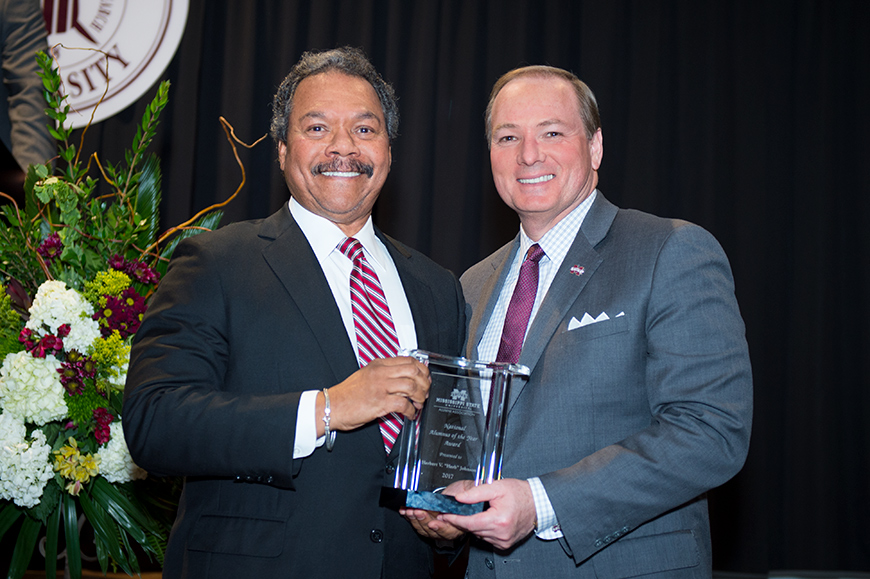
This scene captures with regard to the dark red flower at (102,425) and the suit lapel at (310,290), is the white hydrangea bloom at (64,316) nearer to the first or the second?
the dark red flower at (102,425)

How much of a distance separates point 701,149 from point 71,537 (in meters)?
3.73

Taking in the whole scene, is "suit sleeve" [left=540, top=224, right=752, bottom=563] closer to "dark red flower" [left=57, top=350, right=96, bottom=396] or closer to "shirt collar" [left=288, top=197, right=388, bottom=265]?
"shirt collar" [left=288, top=197, right=388, bottom=265]

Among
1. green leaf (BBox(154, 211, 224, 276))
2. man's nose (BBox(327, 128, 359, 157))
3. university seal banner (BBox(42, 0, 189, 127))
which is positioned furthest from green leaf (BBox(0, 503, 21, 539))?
university seal banner (BBox(42, 0, 189, 127))

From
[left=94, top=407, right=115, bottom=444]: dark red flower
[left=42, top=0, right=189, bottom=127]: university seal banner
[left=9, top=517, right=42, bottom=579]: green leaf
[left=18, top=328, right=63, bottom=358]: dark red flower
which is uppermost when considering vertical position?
[left=42, top=0, right=189, bottom=127]: university seal banner

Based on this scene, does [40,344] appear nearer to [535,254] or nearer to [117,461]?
[117,461]

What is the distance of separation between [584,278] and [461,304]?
0.58 metres

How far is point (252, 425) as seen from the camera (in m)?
1.70

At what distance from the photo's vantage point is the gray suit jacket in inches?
70.9

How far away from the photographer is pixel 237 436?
5.57 ft

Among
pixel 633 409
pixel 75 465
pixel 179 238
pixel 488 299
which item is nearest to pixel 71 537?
pixel 75 465

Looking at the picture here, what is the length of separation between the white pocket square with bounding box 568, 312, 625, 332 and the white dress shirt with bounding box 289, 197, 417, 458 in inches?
18.8

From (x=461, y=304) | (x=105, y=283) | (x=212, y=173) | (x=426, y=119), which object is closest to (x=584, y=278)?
(x=461, y=304)

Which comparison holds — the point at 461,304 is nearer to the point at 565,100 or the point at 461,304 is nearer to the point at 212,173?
the point at 565,100

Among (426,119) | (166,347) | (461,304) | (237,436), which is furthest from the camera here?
(426,119)
